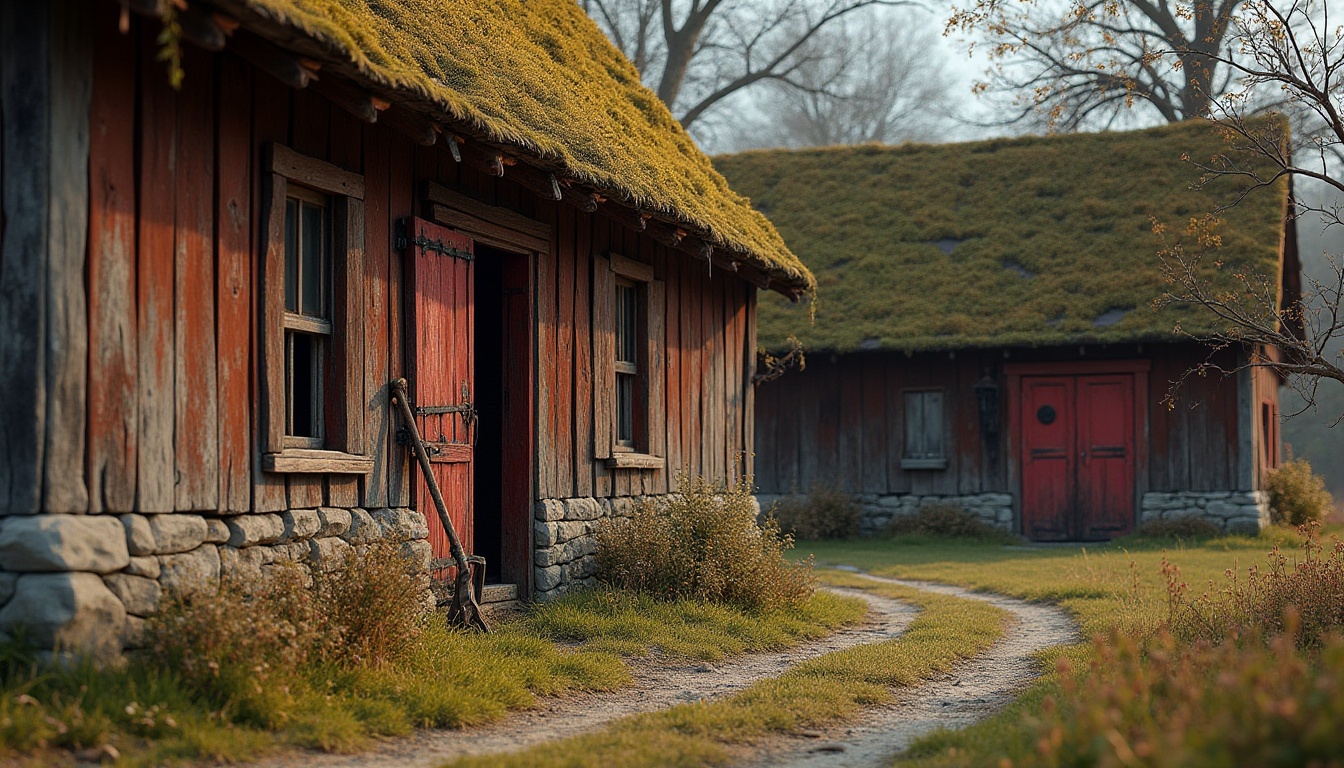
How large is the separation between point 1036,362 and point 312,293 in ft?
50.7

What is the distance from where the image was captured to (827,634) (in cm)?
1056

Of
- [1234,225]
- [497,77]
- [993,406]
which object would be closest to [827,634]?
[497,77]

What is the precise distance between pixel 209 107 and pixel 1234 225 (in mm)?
18641

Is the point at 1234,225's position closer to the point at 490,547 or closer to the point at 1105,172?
the point at 1105,172

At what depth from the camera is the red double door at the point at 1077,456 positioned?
2052 cm

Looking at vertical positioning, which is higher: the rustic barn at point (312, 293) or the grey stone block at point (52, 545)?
the rustic barn at point (312, 293)

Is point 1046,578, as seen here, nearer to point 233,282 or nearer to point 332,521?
point 332,521

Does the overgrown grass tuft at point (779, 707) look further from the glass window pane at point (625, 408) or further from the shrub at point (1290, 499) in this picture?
the shrub at point (1290, 499)

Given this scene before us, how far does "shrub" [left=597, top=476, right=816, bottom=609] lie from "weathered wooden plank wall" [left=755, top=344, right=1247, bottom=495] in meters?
10.4

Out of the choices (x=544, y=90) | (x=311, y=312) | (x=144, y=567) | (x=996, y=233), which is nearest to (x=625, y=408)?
(x=544, y=90)

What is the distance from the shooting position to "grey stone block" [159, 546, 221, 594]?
20.0ft

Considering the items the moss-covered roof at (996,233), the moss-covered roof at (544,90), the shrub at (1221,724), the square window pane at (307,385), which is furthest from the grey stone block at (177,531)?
the moss-covered roof at (996,233)

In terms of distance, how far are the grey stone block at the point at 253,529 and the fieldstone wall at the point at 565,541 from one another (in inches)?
127

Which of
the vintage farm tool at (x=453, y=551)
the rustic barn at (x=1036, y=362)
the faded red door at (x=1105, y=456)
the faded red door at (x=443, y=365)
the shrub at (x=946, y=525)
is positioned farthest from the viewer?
the shrub at (x=946, y=525)
